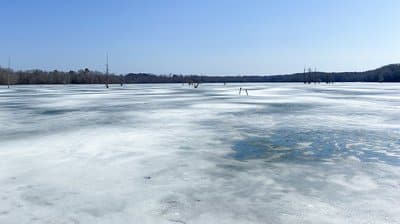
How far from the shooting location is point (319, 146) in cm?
922

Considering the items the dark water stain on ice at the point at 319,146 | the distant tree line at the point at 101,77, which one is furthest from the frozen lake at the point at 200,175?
the distant tree line at the point at 101,77

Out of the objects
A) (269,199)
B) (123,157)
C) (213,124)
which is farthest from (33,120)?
(269,199)

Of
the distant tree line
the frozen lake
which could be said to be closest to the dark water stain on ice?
the frozen lake

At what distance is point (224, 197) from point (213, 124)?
8.06 metres

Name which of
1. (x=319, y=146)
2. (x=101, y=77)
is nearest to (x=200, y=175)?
(x=319, y=146)

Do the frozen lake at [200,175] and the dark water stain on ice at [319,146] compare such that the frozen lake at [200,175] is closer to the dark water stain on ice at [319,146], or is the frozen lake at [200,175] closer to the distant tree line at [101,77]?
the dark water stain on ice at [319,146]

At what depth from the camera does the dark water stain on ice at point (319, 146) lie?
798 centimetres

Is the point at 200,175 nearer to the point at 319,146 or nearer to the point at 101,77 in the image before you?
the point at 319,146

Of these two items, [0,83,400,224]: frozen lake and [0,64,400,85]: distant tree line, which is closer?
[0,83,400,224]: frozen lake

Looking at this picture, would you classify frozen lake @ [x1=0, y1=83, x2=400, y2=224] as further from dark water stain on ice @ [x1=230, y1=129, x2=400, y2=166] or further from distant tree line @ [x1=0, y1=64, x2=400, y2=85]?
distant tree line @ [x1=0, y1=64, x2=400, y2=85]

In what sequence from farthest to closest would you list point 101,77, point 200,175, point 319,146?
point 101,77 → point 319,146 → point 200,175

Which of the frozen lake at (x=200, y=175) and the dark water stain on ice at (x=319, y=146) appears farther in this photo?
the dark water stain on ice at (x=319, y=146)

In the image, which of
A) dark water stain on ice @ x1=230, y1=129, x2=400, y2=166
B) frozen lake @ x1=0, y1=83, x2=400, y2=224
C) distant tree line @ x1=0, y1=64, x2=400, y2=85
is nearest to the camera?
frozen lake @ x1=0, y1=83, x2=400, y2=224

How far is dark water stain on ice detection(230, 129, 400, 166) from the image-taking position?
7.98 meters
